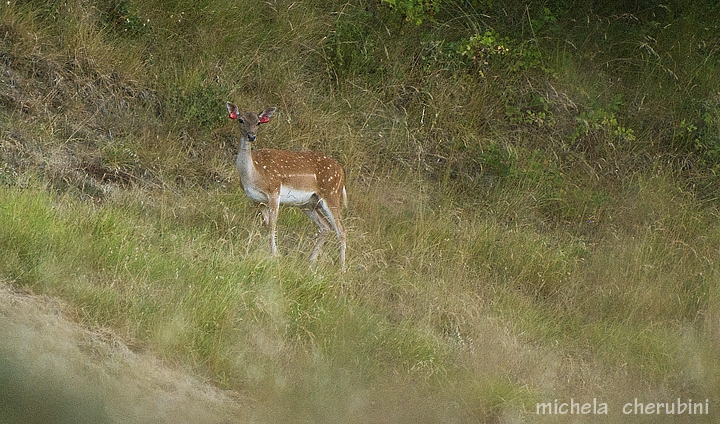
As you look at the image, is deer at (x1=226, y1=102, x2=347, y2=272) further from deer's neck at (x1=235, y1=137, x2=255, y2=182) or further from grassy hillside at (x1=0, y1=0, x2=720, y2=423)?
grassy hillside at (x1=0, y1=0, x2=720, y2=423)

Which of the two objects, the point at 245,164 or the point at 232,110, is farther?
the point at 245,164

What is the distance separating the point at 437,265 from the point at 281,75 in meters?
3.69

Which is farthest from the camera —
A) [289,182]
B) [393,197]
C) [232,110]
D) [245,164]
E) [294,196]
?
[393,197]

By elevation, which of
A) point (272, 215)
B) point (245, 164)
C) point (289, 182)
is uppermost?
point (245, 164)

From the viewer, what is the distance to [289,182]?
34.2 ft

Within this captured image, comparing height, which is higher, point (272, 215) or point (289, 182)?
point (289, 182)

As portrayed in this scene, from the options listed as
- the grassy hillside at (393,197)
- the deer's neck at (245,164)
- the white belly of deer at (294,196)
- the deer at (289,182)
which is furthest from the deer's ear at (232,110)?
the grassy hillside at (393,197)

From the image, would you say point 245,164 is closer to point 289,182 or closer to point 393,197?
point 289,182

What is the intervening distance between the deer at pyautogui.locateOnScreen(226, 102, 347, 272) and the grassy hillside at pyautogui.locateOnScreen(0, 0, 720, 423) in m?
0.22

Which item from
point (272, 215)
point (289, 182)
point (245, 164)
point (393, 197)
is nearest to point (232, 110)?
point (245, 164)

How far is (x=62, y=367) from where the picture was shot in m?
6.93

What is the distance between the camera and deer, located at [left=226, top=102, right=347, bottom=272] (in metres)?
10.2

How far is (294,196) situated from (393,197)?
1702mm

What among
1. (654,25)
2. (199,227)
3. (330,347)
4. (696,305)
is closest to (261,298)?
(330,347)
